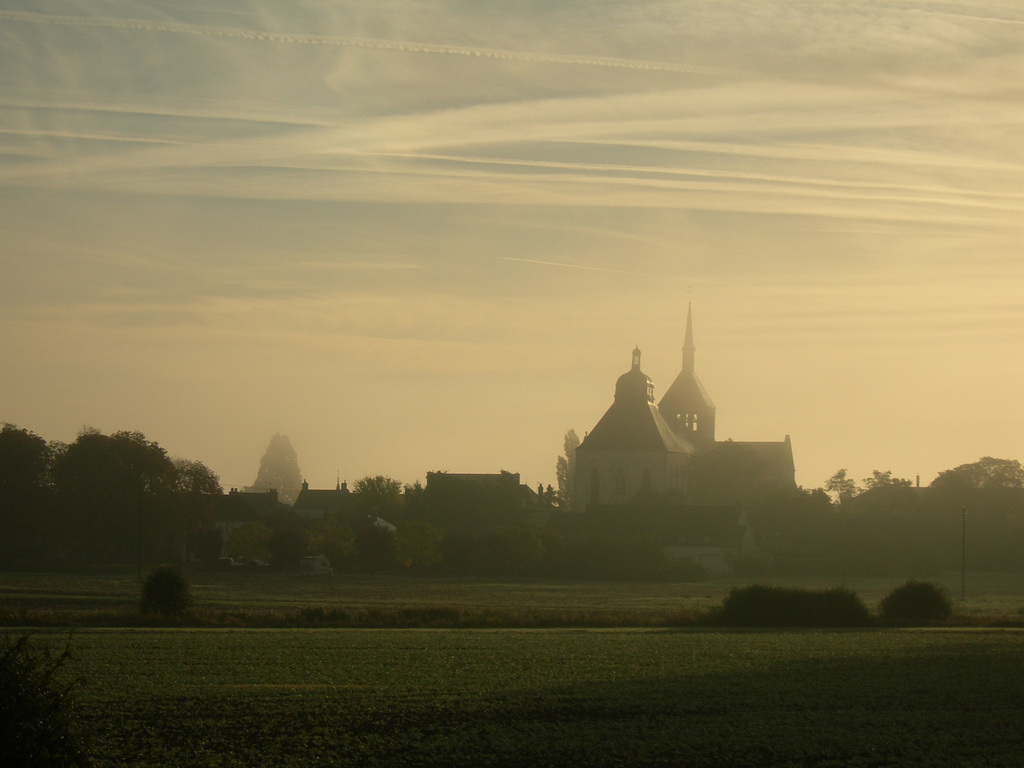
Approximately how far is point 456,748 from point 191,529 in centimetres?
7694

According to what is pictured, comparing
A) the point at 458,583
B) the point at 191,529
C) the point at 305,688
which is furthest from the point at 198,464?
the point at 305,688

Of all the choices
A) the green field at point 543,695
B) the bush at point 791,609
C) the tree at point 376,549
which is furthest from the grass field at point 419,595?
the green field at point 543,695

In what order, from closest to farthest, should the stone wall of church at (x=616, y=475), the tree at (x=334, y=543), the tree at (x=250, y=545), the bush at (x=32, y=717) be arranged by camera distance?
the bush at (x=32, y=717)
the tree at (x=334, y=543)
the tree at (x=250, y=545)
the stone wall of church at (x=616, y=475)

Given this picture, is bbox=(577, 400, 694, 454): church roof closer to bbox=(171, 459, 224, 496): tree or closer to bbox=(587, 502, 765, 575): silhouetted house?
bbox=(587, 502, 765, 575): silhouetted house

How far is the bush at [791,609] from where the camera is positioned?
41.6 m

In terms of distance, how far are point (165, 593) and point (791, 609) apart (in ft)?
66.2

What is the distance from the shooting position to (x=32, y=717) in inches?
464

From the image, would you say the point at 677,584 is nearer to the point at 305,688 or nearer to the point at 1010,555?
the point at 1010,555

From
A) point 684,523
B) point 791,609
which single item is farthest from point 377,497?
point 791,609

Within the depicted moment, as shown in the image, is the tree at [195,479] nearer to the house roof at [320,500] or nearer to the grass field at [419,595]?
the grass field at [419,595]

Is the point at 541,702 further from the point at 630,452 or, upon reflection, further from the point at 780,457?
the point at 780,457

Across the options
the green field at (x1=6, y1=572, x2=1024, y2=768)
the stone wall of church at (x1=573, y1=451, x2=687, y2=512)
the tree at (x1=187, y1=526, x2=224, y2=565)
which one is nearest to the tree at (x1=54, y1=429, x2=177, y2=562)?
the tree at (x1=187, y1=526, x2=224, y2=565)

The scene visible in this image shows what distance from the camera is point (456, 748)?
16.4 meters

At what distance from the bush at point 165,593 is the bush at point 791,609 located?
56.1 feet
